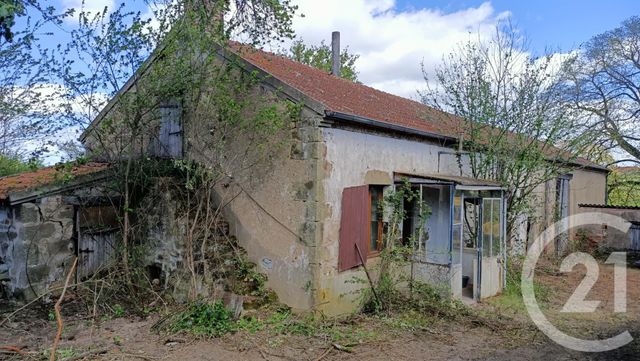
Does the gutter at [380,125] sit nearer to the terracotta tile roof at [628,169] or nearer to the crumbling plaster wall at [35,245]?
the crumbling plaster wall at [35,245]

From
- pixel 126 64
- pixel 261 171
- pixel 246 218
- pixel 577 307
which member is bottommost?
pixel 577 307

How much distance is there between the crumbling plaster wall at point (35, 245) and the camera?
8.62m

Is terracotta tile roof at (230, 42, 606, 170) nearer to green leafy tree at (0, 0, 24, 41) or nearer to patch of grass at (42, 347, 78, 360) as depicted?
green leafy tree at (0, 0, 24, 41)

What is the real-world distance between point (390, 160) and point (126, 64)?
5190 millimetres

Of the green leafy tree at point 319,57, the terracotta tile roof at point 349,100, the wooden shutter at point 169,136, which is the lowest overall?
the wooden shutter at point 169,136

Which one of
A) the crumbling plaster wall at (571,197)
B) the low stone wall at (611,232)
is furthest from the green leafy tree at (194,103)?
the low stone wall at (611,232)

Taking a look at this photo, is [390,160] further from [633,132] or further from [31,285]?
[633,132]

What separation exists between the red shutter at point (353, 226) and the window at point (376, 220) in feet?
1.37

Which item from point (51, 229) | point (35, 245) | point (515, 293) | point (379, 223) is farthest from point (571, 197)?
point (35, 245)

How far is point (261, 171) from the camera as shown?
8.59m

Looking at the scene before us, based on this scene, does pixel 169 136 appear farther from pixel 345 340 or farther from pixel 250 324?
pixel 345 340

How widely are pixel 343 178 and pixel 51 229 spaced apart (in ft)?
18.7

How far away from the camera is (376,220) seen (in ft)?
30.9

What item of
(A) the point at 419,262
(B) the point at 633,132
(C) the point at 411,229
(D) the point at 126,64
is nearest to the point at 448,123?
(C) the point at 411,229
